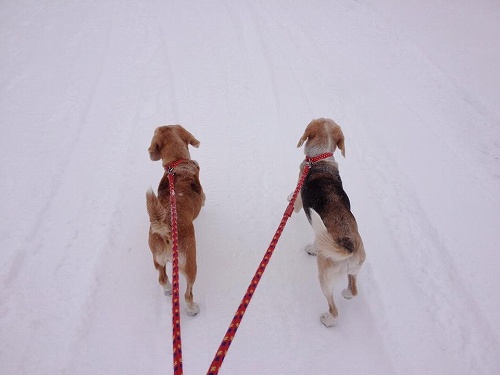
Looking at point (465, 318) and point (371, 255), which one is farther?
point (371, 255)

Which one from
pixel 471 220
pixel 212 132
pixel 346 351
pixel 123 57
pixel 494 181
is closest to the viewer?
pixel 346 351

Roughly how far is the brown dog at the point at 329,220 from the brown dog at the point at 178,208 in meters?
1.25

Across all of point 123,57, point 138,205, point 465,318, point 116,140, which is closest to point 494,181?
A: point 465,318

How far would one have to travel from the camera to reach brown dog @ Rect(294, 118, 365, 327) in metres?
2.38

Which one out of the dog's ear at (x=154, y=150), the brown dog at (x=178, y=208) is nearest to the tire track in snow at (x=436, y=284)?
the brown dog at (x=178, y=208)

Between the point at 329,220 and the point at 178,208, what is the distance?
62.6 inches

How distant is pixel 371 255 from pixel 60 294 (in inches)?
148

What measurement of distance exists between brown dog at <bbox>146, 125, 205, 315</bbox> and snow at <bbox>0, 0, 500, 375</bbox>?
60cm

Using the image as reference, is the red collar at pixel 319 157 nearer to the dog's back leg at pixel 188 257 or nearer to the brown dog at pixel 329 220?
the brown dog at pixel 329 220

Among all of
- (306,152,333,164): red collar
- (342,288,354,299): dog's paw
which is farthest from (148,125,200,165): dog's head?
(342,288,354,299): dog's paw

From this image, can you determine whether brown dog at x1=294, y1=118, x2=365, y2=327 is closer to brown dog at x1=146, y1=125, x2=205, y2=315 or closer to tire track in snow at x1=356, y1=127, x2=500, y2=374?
tire track in snow at x1=356, y1=127, x2=500, y2=374

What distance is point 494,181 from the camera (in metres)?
4.61

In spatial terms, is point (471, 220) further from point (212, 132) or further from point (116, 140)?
point (116, 140)

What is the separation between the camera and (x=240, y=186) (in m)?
4.45
